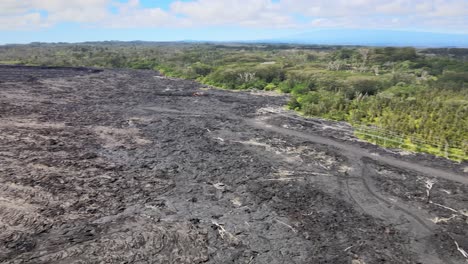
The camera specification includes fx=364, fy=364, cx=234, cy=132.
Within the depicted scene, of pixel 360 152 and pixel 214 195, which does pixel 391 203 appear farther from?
pixel 214 195

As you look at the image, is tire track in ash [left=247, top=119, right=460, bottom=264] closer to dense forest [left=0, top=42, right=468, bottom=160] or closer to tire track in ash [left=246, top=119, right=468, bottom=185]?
tire track in ash [left=246, top=119, right=468, bottom=185]

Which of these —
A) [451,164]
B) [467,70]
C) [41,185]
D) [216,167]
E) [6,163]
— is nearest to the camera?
[41,185]

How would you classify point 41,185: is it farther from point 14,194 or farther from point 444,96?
point 444,96

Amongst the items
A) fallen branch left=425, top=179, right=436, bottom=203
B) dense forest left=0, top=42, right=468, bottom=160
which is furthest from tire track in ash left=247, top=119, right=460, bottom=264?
dense forest left=0, top=42, right=468, bottom=160

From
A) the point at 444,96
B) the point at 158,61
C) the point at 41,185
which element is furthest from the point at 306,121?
the point at 158,61

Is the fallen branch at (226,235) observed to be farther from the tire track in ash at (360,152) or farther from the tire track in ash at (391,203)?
the tire track in ash at (360,152)

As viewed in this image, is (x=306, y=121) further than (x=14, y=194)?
Yes

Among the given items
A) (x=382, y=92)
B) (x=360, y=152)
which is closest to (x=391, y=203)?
(x=360, y=152)

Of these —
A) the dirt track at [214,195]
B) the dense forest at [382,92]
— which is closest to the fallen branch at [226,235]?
the dirt track at [214,195]

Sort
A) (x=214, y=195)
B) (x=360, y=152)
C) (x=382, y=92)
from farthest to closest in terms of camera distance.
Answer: (x=382, y=92) < (x=360, y=152) < (x=214, y=195)
